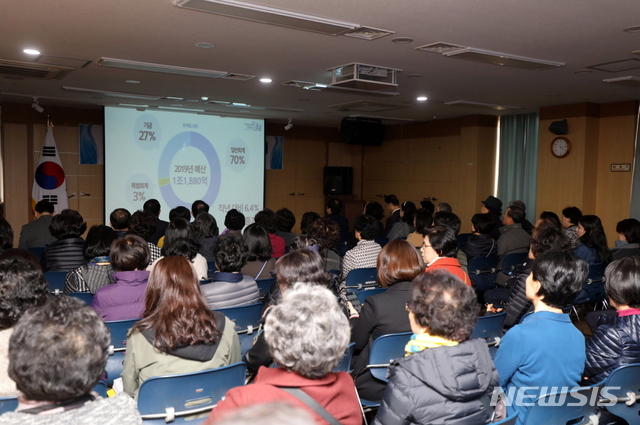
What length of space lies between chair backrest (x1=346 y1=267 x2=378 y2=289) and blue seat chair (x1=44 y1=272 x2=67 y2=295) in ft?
7.93

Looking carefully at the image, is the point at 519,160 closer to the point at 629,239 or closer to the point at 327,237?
the point at 629,239

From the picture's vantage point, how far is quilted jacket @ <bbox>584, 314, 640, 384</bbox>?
2479mm

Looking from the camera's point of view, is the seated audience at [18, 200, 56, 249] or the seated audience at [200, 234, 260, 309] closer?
the seated audience at [200, 234, 260, 309]

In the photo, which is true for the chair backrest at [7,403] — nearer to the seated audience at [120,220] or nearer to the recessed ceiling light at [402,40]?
the seated audience at [120,220]

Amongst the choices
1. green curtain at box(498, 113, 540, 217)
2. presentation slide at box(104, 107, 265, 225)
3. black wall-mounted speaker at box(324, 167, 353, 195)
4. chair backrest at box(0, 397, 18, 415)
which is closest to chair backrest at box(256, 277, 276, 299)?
chair backrest at box(0, 397, 18, 415)

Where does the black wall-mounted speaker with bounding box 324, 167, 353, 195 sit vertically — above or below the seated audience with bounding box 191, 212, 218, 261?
above

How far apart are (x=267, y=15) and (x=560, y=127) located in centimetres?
681

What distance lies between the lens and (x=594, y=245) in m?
5.58

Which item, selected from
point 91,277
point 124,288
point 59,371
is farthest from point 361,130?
point 59,371

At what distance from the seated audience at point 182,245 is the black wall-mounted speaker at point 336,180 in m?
8.71

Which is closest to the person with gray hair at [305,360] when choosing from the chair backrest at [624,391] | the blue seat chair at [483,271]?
the chair backrest at [624,391]

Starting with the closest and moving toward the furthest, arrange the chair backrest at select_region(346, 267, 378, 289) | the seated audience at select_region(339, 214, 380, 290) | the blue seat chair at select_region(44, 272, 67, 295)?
the blue seat chair at select_region(44, 272, 67, 295), the chair backrest at select_region(346, 267, 378, 289), the seated audience at select_region(339, 214, 380, 290)

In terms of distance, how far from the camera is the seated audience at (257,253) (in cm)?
444

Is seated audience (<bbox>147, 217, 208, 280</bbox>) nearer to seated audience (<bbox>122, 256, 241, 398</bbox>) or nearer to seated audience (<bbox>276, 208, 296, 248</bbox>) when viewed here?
seated audience (<bbox>122, 256, 241, 398</bbox>)
